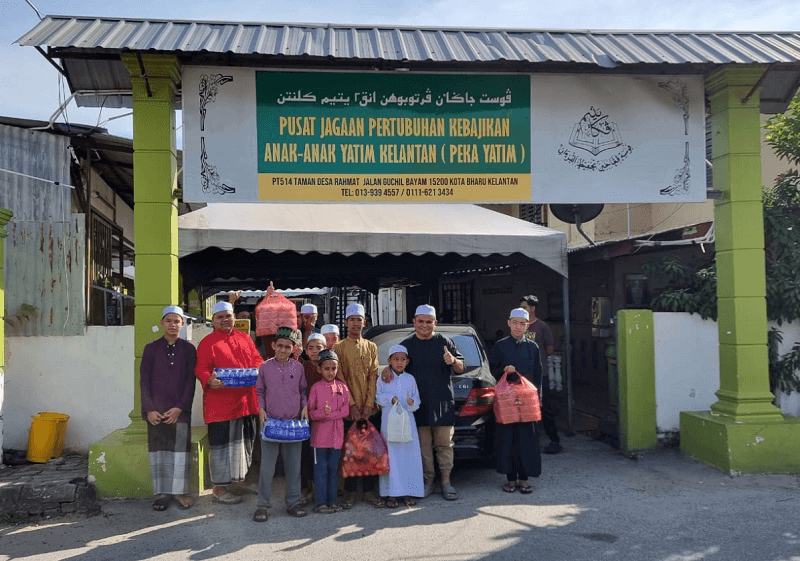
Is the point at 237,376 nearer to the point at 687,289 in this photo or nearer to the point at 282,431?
the point at 282,431

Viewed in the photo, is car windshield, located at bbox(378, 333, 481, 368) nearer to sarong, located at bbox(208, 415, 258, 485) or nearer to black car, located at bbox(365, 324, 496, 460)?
black car, located at bbox(365, 324, 496, 460)

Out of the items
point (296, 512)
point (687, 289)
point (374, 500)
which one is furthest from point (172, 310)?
point (687, 289)

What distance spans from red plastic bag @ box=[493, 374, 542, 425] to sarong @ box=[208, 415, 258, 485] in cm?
232

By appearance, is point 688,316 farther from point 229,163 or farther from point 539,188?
point 229,163

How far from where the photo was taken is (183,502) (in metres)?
5.80

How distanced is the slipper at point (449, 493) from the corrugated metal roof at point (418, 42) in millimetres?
3899

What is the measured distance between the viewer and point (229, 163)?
6609 mm

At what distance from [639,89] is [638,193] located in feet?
3.55

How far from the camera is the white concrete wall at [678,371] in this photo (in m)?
7.57

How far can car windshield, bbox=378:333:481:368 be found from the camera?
707 cm

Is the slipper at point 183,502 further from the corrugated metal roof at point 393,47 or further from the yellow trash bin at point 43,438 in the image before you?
the corrugated metal roof at point 393,47

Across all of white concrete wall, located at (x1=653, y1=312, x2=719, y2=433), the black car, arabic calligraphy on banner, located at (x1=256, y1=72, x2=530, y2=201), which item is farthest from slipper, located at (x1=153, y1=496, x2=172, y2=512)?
white concrete wall, located at (x1=653, y1=312, x2=719, y2=433)

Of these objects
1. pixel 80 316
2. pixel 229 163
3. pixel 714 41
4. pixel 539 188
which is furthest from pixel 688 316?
pixel 80 316

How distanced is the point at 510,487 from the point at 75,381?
5.05 m
